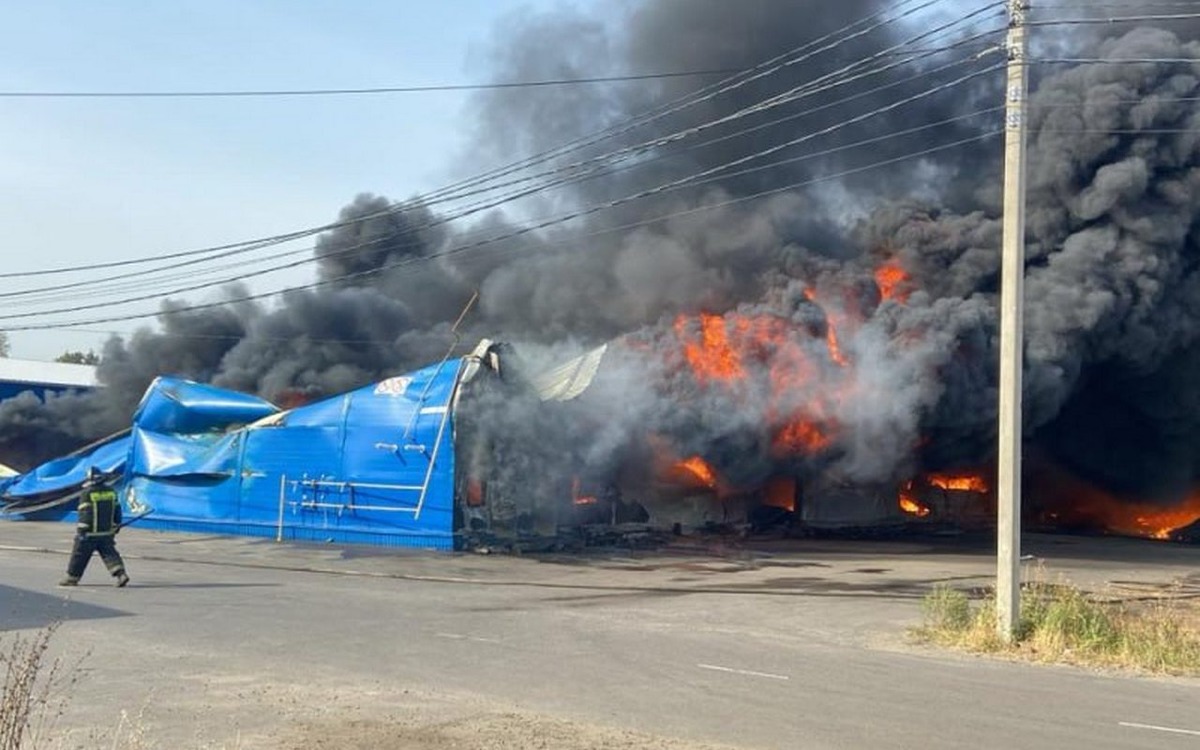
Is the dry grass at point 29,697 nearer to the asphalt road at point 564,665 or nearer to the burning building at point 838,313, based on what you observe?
the asphalt road at point 564,665

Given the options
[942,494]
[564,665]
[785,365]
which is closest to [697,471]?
[785,365]

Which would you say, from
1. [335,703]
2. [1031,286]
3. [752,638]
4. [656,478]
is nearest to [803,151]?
[1031,286]

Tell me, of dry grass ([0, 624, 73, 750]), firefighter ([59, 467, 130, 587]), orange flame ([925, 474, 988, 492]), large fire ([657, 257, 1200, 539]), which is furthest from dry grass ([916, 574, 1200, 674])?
orange flame ([925, 474, 988, 492])

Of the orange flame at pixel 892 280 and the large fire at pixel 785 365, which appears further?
the orange flame at pixel 892 280

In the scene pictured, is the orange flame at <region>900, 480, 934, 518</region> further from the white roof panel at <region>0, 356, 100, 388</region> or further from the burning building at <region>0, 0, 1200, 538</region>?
the white roof panel at <region>0, 356, 100, 388</region>

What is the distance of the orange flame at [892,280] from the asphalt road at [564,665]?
12.5m

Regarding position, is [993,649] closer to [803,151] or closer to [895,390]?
[895,390]

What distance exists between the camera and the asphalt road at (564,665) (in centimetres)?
803

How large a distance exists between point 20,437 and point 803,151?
85.4 feet

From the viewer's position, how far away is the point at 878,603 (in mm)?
16453

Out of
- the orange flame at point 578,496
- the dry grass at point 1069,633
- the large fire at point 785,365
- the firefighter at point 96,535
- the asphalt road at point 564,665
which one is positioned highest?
the large fire at point 785,365

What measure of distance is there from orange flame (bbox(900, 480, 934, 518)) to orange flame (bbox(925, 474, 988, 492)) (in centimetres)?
63

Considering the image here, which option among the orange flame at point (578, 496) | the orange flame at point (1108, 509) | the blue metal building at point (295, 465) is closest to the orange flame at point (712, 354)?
the orange flame at point (578, 496)

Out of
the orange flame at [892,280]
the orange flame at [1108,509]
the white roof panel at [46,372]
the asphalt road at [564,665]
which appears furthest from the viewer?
the white roof panel at [46,372]
